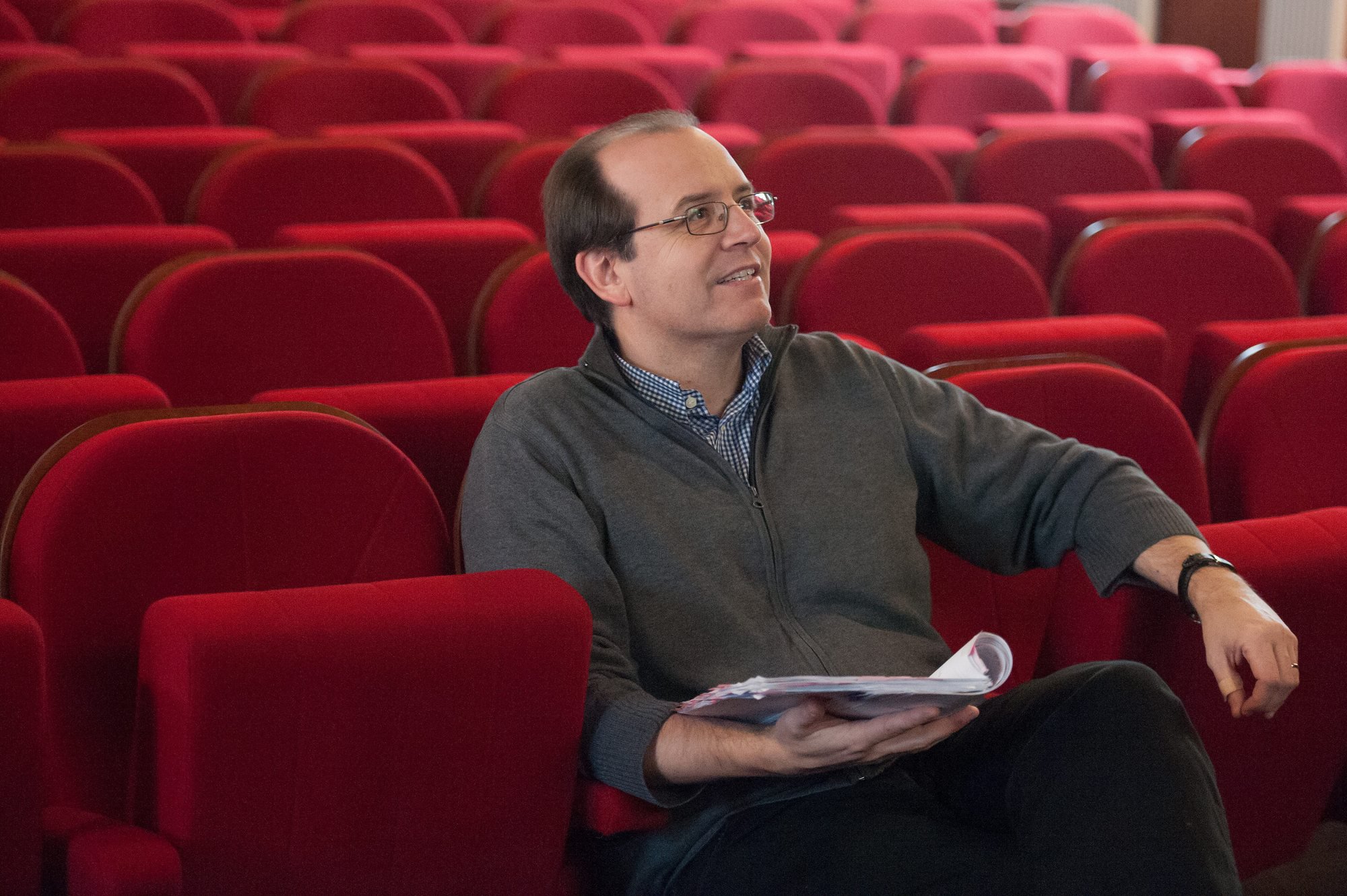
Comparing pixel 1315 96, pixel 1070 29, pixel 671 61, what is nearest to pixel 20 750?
pixel 671 61

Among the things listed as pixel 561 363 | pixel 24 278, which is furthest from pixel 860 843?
pixel 24 278

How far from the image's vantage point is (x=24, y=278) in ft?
3.05

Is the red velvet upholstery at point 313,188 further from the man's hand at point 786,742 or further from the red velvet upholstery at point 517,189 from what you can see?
the man's hand at point 786,742

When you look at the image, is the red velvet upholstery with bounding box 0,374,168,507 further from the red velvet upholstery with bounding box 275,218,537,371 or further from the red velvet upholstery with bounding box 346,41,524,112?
the red velvet upholstery with bounding box 346,41,524,112

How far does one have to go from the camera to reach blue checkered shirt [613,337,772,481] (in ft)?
2.18

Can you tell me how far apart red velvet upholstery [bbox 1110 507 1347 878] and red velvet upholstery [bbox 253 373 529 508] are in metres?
0.32

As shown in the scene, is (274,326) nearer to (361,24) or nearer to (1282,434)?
(1282,434)

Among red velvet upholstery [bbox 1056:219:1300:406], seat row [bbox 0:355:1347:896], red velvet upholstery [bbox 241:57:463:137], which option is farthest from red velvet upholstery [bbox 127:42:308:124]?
seat row [bbox 0:355:1347:896]

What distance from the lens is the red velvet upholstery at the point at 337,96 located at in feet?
5.12

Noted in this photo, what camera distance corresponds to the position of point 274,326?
0.86 metres

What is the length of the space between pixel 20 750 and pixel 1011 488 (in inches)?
16.9

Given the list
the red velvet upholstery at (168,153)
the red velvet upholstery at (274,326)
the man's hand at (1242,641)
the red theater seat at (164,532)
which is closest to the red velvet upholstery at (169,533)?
the red theater seat at (164,532)

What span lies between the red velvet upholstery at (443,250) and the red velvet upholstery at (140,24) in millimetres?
900

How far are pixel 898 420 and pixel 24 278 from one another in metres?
0.58
